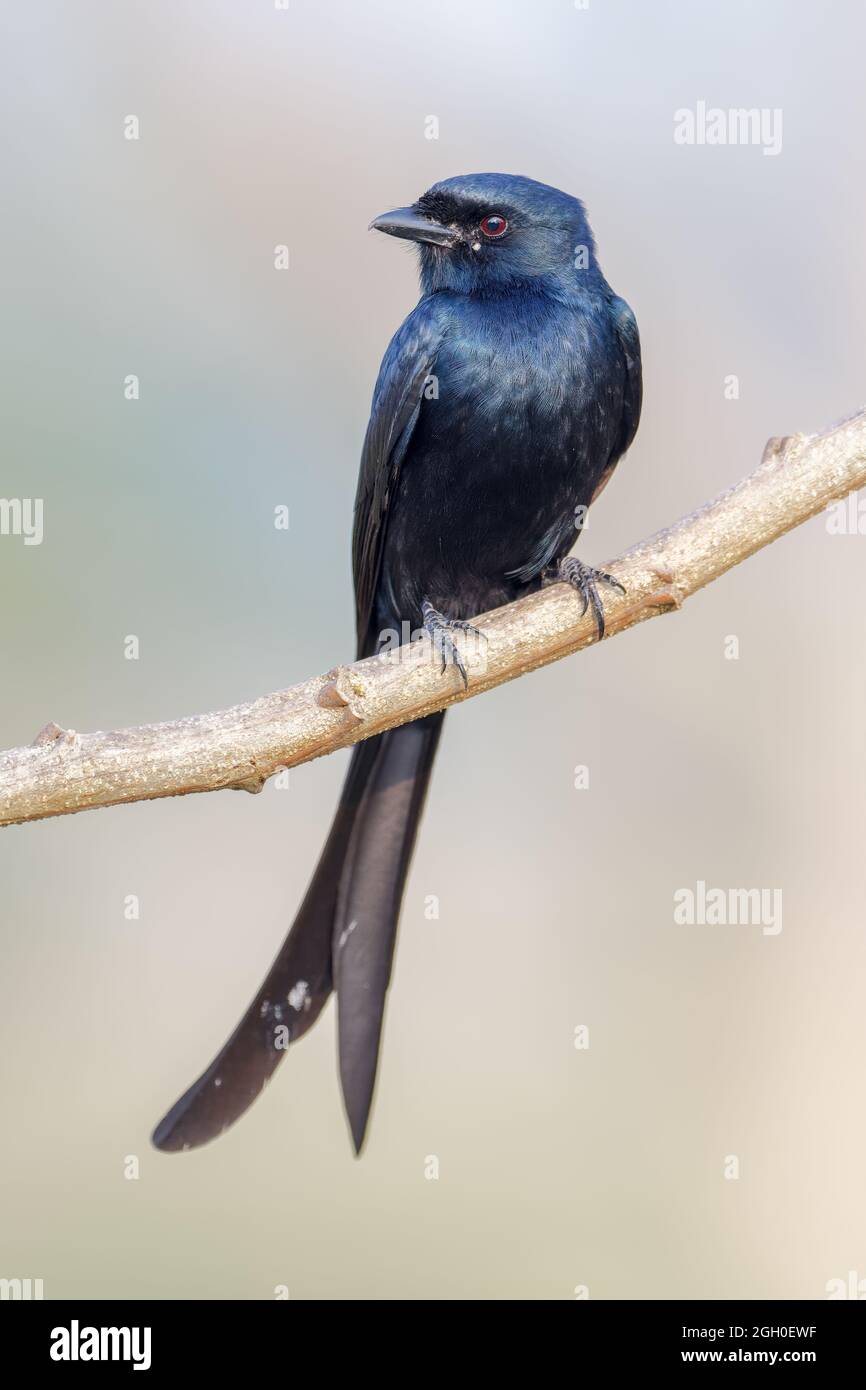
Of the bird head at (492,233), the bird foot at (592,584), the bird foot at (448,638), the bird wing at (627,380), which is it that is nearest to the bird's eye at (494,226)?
the bird head at (492,233)

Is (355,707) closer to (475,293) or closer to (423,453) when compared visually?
(423,453)

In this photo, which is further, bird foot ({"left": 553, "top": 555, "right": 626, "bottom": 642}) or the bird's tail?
the bird's tail

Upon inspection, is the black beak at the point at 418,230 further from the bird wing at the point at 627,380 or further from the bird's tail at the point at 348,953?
the bird's tail at the point at 348,953

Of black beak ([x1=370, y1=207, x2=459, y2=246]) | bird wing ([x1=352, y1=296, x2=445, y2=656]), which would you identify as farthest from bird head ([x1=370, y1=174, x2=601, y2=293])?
bird wing ([x1=352, y1=296, x2=445, y2=656])

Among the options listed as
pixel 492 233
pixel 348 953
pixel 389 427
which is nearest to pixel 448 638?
pixel 389 427

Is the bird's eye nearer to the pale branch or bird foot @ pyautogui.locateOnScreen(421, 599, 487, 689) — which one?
the pale branch

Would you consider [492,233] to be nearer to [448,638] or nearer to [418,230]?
[418,230]
